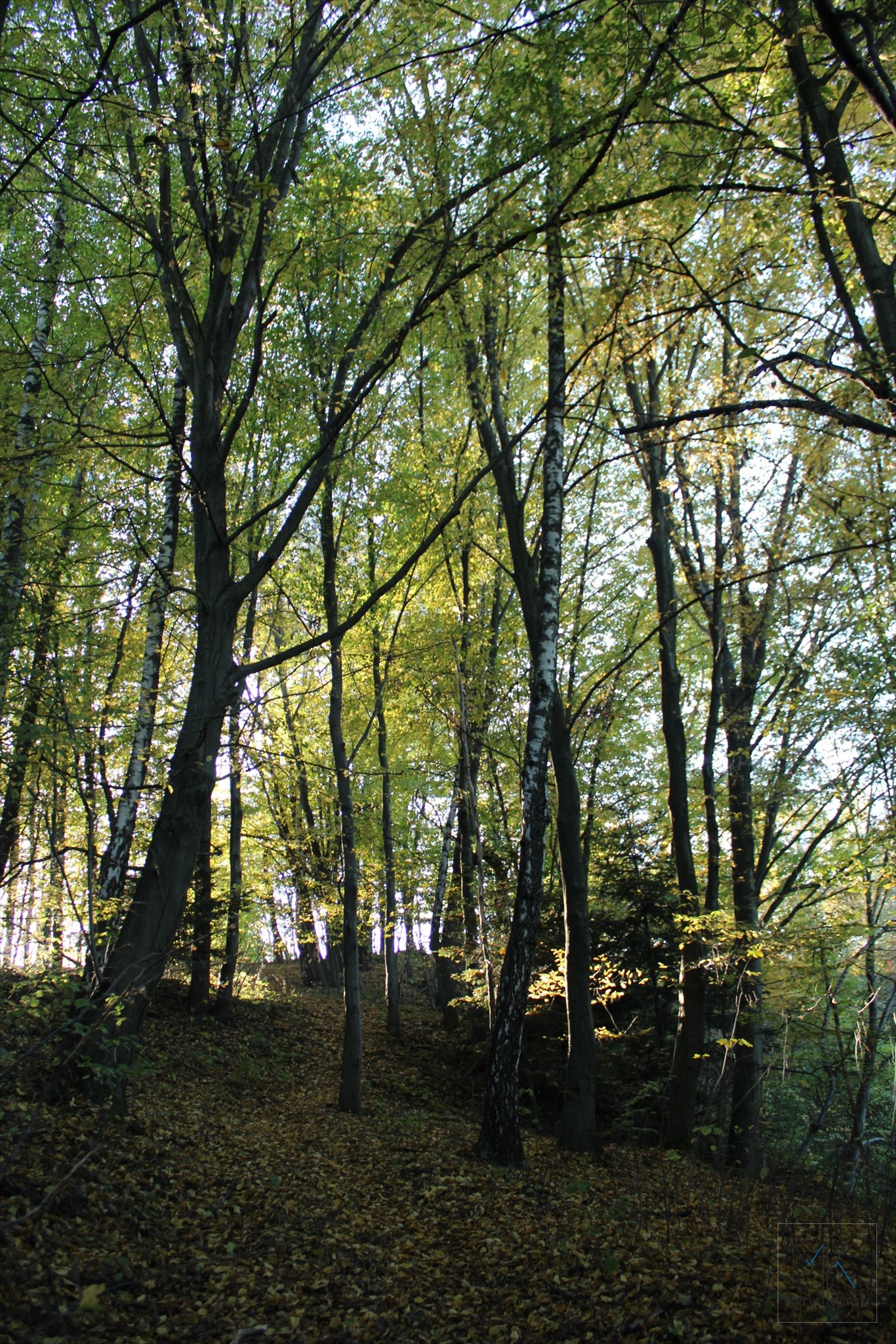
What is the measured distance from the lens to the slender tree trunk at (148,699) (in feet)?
22.9

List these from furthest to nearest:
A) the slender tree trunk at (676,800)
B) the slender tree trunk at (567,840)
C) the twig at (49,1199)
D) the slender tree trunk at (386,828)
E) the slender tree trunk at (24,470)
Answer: the slender tree trunk at (386,828) < the slender tree trunk at (676,800) < the slender tree trunk at (567,840) < the slender tree trunk at (24,470) < the twig at (49,1199)

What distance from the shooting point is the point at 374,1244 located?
4.84 m

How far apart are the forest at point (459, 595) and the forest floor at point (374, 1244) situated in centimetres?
6

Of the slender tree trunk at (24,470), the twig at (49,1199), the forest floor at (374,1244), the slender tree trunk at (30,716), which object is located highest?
the slender tree trunk at (24,470)

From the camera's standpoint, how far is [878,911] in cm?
924

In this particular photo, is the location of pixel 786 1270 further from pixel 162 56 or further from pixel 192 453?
pixel 162 56

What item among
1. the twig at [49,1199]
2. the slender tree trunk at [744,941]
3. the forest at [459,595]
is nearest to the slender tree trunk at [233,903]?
the forest at [459,595]

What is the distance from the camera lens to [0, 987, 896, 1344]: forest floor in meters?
3.39

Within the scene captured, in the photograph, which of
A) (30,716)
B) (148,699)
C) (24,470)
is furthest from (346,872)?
(24,470)

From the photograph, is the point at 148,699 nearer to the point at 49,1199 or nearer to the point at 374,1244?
the point at 374,1244

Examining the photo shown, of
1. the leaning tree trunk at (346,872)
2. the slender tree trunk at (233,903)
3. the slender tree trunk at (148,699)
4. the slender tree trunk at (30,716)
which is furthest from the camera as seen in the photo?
the slender tree trunk at (233,903)

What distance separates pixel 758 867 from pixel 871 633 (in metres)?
3.49

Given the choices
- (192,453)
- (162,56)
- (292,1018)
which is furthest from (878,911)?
(162,56)

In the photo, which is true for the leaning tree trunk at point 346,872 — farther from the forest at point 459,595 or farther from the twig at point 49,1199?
the twig at point 49,1199
